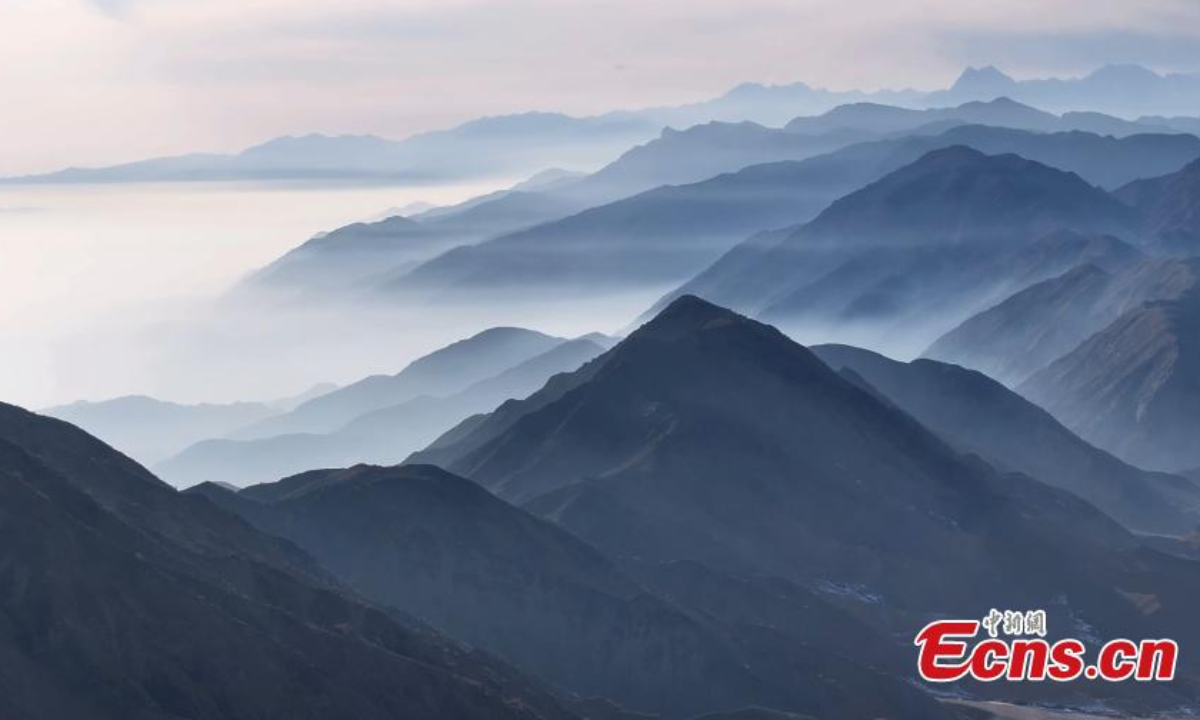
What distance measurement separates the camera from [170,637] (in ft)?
568

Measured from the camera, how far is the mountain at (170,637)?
166 m

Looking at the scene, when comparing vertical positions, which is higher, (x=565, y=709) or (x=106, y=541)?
(x=106, y=541)

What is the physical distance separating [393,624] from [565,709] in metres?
15.5

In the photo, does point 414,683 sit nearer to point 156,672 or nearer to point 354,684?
point 354,684

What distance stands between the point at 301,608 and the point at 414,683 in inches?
546

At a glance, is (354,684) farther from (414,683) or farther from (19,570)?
(19,570)

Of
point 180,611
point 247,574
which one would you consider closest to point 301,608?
point 247,574

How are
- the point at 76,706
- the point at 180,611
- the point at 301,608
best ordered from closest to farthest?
the point at 76,706, the point at 180,611, the point at 301,608

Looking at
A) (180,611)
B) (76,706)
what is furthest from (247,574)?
(76,706)

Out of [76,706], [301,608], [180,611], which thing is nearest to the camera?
[76,706]

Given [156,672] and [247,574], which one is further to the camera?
[247,574]

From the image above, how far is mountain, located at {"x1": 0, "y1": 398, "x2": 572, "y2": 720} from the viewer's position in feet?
545

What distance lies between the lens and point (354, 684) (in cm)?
17900

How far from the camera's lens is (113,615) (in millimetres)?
171875
